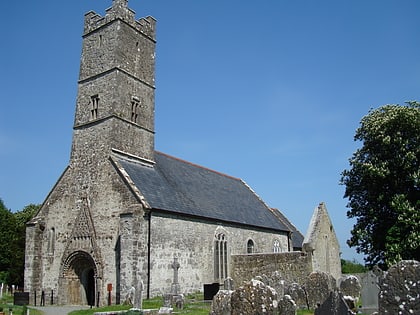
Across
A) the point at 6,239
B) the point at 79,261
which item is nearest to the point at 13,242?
the point at 6,239

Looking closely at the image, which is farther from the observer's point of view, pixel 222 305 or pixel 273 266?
pixel 273 266

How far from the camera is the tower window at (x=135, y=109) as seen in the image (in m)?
26.5

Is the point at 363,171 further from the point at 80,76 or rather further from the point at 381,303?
the point at 381,303

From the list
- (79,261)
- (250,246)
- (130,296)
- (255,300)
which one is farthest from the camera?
(250,246)

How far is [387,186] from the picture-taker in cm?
2658

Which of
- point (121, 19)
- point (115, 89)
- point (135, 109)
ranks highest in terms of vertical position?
point (121, 19)

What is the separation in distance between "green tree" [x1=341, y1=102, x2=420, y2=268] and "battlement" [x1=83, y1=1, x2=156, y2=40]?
53.1 feet

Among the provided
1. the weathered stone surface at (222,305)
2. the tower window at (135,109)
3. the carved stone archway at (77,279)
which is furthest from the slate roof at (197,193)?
the weathered stone surface at (222,305)

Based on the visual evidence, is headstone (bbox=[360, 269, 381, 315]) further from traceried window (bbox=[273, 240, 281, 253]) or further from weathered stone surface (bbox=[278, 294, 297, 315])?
traceried window (bbox=[273, 240, 281, 253])

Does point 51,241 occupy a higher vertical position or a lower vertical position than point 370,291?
higher

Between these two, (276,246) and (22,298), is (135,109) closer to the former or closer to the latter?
(22,298)

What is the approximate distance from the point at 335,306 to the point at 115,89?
68.5ft

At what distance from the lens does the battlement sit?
86.8 ft

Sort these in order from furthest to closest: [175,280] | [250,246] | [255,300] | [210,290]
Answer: [250,246], [175,280], [210,290], [255,300]
